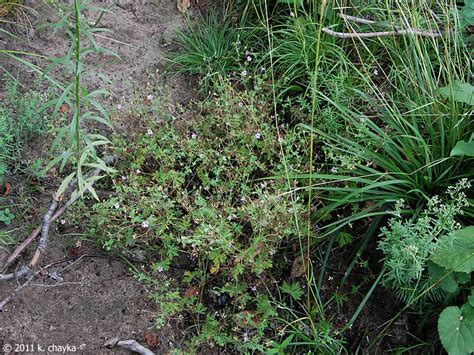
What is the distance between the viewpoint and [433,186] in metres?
2.43

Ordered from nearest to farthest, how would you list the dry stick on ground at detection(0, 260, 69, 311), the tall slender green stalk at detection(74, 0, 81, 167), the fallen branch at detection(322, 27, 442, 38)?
the tall slender green stalk at detection(74, 0, 81, 167), the dry stick on ground at detection(0, 260, 69, 311), the fallen branch at detection(322, 27, 442, 38)

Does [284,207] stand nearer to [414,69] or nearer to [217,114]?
[217,114]

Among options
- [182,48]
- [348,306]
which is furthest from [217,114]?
[348,306]

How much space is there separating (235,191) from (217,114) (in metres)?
0.46

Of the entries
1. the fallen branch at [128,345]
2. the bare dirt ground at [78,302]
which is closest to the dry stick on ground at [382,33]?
the bare dirt ground at [78,302]

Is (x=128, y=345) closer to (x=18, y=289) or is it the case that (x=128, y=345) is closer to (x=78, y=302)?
(x=78, y=302)

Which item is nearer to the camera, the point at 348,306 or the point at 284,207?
the point at 284,207

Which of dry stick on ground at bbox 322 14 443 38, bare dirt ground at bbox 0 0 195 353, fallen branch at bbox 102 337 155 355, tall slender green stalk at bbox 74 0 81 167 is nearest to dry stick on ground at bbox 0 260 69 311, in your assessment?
bare dirt ground at bbox 0 0 195 353

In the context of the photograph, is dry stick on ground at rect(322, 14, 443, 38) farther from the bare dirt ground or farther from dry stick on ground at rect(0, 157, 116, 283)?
dry stick on ground at rect(0, 157, 116, 283)

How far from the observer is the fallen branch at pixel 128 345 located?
2131 millimetres

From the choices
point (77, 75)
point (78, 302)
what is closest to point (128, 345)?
point (78, 302)

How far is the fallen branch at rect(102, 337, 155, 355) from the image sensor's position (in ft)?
6.99

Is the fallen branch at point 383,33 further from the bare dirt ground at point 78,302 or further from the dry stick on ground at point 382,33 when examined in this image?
the bare dirt ground at point 78,302

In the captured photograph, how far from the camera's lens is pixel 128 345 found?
84.1 inches
